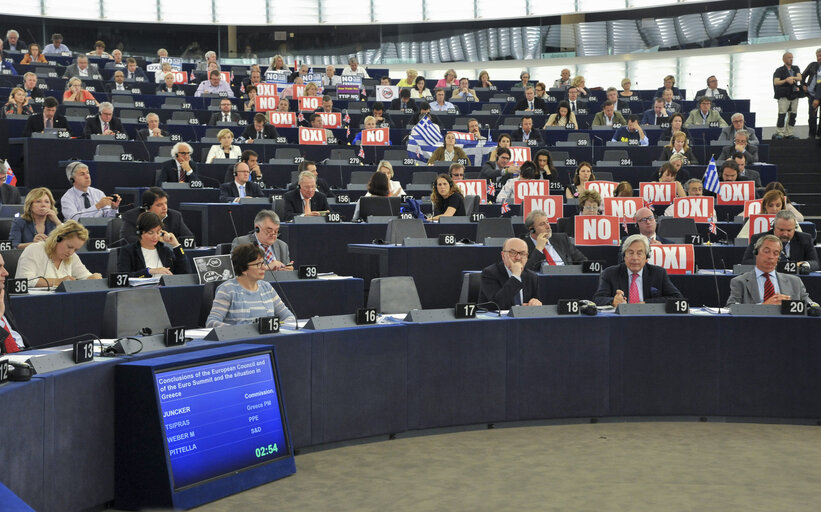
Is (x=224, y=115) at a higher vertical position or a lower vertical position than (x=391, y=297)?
higher

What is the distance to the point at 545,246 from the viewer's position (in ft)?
26.5

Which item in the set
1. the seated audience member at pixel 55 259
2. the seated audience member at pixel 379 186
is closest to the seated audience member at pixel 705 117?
the seated audience member at pixel 379 186

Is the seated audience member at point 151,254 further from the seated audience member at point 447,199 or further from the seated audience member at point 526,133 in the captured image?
the seated audience member at point 526,133

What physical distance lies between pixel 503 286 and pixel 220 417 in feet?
8.54

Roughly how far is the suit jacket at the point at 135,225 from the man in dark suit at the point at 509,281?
2.57m

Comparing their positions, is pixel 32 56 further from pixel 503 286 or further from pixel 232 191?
pixel 503 286

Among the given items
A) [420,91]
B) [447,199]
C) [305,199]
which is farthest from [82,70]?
[447,199]

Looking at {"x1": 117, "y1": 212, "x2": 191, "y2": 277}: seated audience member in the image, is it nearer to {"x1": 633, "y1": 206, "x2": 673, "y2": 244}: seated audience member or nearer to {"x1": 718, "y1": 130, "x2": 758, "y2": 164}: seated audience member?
{"x1": 633, "y1": 206, "x2": 673, "y2": 244}: seated audience member

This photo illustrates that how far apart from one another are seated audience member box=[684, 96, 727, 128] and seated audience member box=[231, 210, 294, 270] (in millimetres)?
9431

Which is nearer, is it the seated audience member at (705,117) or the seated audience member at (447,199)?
the seated audience member at (447,199)

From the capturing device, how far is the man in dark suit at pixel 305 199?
9.51 metres

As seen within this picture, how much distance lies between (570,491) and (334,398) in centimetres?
142

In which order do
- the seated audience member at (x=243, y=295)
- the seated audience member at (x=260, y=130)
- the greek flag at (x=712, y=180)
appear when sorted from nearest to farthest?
the seated audience member at (x=243, y=295) < the greek flag at (x=712, y=180) < the seated audience member at (x=260, y=130)

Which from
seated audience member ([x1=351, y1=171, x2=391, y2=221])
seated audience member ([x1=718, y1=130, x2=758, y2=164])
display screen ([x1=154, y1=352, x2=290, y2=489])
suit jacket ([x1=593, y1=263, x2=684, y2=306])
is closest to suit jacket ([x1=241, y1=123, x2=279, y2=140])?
seated audience member ([x1=351, y1=171, x2=391, y2=221])
